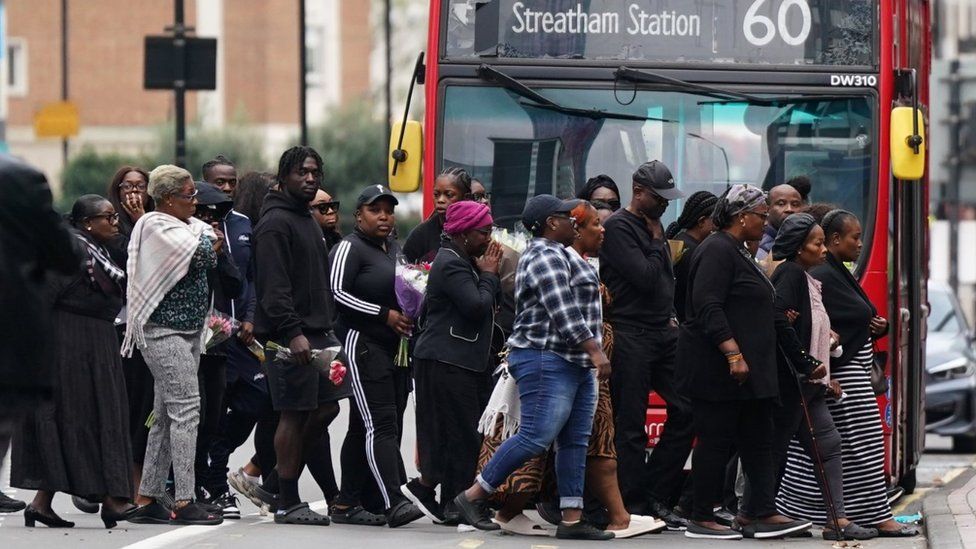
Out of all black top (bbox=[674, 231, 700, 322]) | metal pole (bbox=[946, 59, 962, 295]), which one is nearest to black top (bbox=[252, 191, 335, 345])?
black top (bbox=[674, 231, 700, 322])

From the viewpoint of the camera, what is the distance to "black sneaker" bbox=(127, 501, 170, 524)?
1046 cm

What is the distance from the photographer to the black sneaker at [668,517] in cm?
1086

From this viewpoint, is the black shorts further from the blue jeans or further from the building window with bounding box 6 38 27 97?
the building window with bounding box 6 38 27 97

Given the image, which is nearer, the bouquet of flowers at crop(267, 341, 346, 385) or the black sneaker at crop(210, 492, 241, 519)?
the bouquet of flowers at crop(267, 341, 346, 385)

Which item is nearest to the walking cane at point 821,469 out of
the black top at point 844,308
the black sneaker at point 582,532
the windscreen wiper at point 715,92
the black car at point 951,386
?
the black top at point 844,308

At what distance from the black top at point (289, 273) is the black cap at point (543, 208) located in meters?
1.15

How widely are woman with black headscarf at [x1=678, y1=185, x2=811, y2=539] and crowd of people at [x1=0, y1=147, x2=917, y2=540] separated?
1 cm

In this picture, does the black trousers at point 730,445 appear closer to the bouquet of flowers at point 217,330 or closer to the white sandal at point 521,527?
the white sandal at point 521,527

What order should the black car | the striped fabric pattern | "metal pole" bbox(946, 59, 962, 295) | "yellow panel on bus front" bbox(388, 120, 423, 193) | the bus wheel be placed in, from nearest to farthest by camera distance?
the striped fabric pattern < "yellow panel on bus front" bbox(388, 120, 423, 193) < the bus wheel < the black car < "metal pole" bbox(946, 59, 962, 295)

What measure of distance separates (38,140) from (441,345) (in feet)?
177

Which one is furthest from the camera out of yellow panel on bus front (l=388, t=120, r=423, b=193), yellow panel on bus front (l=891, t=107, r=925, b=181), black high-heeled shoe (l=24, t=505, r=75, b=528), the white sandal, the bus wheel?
the bus wheel

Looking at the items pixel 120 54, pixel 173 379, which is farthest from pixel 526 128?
pixel 120 54

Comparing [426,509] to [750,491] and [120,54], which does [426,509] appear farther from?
[120,54]

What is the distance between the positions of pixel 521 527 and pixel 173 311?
6.51 feet
